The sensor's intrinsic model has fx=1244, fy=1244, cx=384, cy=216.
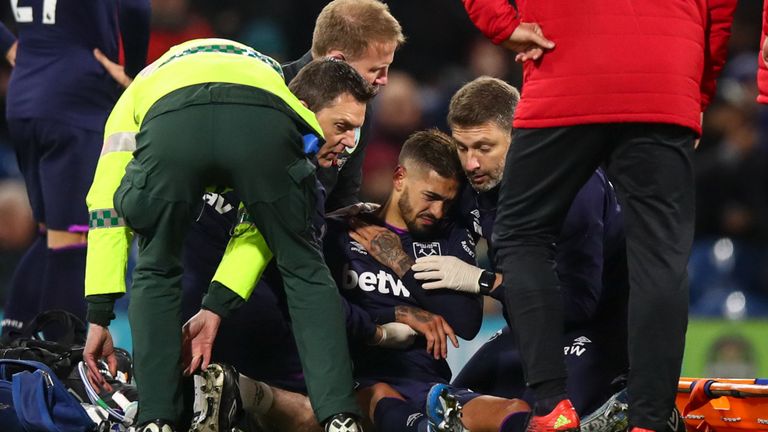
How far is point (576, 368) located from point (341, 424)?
1.05 meters

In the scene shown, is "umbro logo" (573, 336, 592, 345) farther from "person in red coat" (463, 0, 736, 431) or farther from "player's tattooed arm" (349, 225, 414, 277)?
"person in red coat" (463, 0, 736, 431)

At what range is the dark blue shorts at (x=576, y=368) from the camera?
164 inches

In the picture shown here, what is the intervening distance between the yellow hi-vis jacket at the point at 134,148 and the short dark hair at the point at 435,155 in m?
0.87

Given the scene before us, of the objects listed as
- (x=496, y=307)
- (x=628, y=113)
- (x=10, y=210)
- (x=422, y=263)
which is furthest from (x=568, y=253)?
(x=10, y=210)

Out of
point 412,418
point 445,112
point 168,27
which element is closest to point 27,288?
point 412,418

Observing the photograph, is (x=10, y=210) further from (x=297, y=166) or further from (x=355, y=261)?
(x=297, y=166)

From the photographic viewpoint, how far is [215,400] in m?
3.62

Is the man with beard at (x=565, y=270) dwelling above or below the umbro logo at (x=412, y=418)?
above

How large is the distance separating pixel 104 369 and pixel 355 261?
95 cm

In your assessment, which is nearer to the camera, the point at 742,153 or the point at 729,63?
the point at 742,153

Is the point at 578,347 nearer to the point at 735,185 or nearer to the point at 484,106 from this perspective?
the point at 484,106

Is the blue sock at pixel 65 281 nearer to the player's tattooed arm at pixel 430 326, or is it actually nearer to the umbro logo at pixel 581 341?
the player's tattooed arm at pixel 430 326

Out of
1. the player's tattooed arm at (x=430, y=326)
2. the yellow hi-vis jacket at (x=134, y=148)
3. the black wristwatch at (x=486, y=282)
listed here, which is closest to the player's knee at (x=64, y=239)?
the yellow hi-vis jacket at (x=134, y=148)

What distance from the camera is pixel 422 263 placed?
14.2 feet
